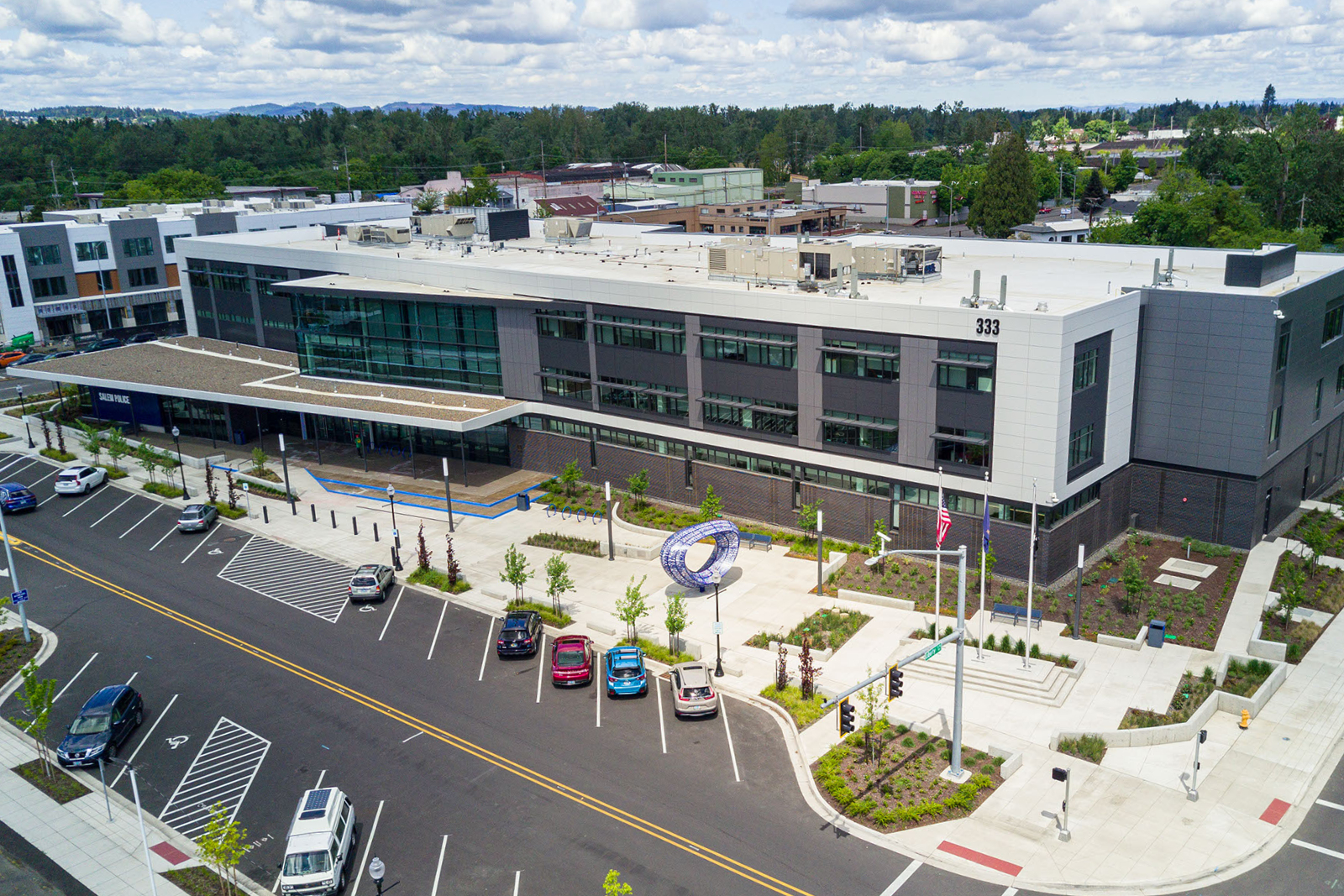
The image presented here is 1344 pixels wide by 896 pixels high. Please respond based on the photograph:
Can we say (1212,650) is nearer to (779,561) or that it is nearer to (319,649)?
(779,561)

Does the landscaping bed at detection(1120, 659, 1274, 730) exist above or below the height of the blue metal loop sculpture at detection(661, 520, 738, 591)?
below

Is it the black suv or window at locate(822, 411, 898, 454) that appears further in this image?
window at locate(822, 411, 898, 454)

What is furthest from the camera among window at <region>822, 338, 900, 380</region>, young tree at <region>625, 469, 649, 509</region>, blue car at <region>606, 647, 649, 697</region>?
young tree at <region>625, 469, 649, 509</region>

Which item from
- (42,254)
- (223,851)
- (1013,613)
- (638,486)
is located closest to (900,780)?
(1013,613)

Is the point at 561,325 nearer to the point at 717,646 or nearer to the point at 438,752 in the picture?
the point at 717,646

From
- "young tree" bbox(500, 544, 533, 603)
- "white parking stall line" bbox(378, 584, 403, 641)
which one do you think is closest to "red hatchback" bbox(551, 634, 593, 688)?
"young tree" bbox(500, 544, 533, 603)

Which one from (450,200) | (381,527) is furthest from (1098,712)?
(450,200)

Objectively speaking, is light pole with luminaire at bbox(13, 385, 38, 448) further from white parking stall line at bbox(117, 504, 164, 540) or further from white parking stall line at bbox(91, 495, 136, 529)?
white parking stall line at bbox(117, 504, 164, 540)
